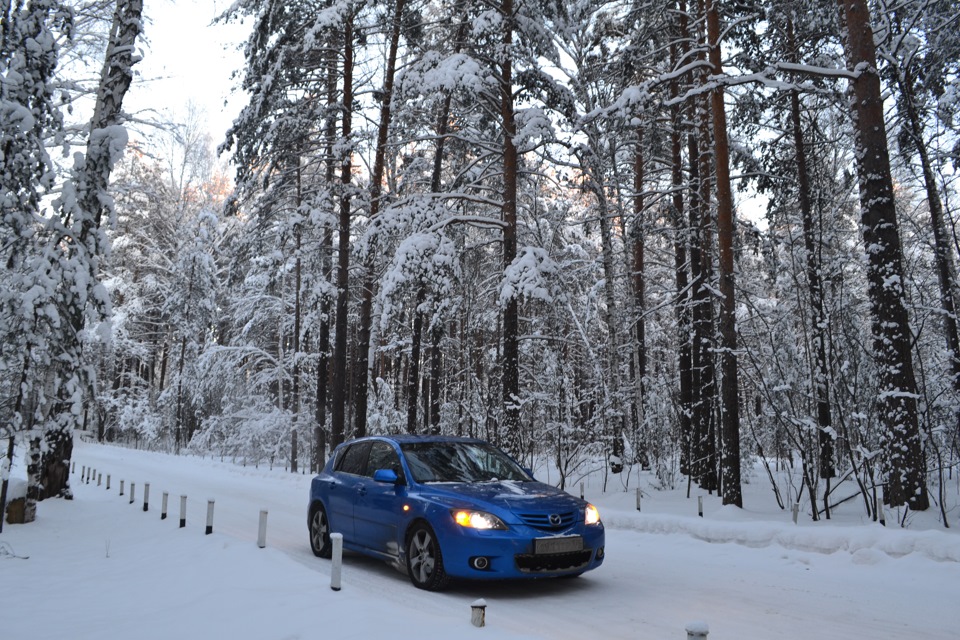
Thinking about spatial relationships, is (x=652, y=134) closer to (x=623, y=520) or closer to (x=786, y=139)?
(x=786, y=139)

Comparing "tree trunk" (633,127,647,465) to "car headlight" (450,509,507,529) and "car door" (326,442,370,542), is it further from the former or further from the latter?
"car headlight" (450,509,507,529)

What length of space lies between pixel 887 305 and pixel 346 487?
27.3 ft

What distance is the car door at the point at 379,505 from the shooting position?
316 inches

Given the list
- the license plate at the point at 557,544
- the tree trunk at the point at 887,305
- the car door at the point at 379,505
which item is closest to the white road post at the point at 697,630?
the license plate at the point at 557,544

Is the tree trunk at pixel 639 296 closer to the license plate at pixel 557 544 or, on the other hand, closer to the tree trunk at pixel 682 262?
the tree trunk at pixel 682 262

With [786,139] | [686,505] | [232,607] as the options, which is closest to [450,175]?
[786,139]

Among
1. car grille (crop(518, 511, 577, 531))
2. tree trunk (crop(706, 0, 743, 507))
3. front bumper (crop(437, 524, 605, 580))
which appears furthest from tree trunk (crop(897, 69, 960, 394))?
front bumper (crop(437, 524, 605, 580))

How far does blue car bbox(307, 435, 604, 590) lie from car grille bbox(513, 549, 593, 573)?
0.03 feet

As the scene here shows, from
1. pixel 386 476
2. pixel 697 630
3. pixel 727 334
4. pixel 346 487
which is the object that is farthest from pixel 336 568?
pixel 727 334

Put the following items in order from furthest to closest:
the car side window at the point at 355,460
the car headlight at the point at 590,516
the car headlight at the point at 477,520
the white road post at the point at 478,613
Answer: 1. the car side window at the point at 355,460
2. the car headlight at the point at 590,516
3. the car headlight at the point at 477,520
4. the white road post at the point at 478,613

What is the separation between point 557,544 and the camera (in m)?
7.05

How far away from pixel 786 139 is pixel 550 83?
7473 mm

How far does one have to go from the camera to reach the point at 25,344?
10055mm

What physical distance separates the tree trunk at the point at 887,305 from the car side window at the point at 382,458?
717 cm
